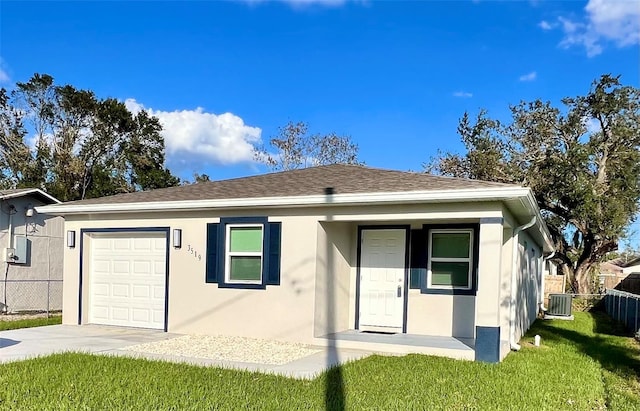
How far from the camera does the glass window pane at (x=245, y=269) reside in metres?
10.1

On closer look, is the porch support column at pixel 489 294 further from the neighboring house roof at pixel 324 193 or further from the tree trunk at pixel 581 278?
the tree trunk at pixel 581 278

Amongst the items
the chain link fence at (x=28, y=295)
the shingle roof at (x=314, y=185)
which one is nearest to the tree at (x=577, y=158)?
the shingle roof at (x=314, y=185)

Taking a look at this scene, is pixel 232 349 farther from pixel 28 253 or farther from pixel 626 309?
pixel 626 309

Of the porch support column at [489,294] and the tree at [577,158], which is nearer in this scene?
the porch support column at [489,294]

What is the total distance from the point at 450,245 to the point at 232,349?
14.7ft

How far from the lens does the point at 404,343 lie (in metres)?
8.77

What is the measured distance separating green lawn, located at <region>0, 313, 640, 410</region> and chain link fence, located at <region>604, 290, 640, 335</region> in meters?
4.98

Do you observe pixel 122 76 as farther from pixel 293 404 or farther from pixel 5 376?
pixel 293 404

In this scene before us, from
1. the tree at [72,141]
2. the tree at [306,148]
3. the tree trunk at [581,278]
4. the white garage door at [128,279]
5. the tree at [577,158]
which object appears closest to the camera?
the white garage door at [128,279]

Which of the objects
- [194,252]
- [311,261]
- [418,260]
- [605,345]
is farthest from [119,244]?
[605,345]

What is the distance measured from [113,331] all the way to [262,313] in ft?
10.9

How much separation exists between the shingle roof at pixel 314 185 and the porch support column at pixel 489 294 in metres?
0.76

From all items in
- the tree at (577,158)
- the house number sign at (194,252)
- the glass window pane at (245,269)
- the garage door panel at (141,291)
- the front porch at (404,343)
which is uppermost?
the tree at (577,158)

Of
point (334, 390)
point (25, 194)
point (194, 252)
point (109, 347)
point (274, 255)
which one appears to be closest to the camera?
point (334, 390)
